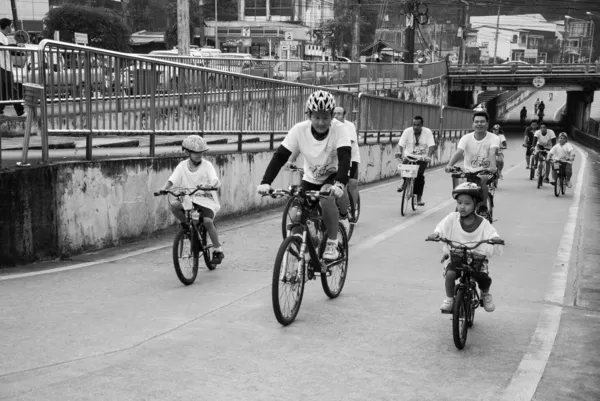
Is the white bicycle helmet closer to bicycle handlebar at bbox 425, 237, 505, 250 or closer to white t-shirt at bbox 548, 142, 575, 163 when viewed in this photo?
bicycle handlebar at bbox 425, 237, 505, 250

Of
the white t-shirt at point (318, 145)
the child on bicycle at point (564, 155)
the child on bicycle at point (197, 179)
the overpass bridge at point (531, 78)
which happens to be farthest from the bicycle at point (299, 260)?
the overpass bridge at point (531, 78)

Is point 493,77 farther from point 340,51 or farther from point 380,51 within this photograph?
point 340,51

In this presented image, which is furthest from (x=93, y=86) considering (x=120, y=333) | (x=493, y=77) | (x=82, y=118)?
(x=493, y=77)

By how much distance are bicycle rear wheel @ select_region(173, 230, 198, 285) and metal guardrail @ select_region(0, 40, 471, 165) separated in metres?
2.32

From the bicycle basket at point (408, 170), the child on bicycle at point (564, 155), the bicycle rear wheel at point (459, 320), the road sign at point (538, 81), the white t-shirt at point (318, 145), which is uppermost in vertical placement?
the white t-shirt at point (318, 145)

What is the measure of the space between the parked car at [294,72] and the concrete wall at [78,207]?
1663 centimetres

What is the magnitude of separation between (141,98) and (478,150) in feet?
17.5

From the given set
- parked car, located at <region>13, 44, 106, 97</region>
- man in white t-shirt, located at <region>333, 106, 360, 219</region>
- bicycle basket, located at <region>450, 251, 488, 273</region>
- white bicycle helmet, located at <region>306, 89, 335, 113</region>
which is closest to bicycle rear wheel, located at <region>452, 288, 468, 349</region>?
bicycle basket, located at <region>450, 251, 488, 273</region>

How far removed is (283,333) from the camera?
6.78m

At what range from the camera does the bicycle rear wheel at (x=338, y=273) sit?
799 centimetres

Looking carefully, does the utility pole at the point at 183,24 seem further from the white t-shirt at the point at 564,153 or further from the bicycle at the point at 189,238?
the bicycle at the point at 189,238

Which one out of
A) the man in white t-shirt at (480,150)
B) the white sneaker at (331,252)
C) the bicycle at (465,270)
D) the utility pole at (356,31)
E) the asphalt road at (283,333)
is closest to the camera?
the asphalt road at (283,333)

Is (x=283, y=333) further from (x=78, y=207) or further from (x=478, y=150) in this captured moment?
(x=478, y=150)

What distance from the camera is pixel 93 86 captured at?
35.0 ft
